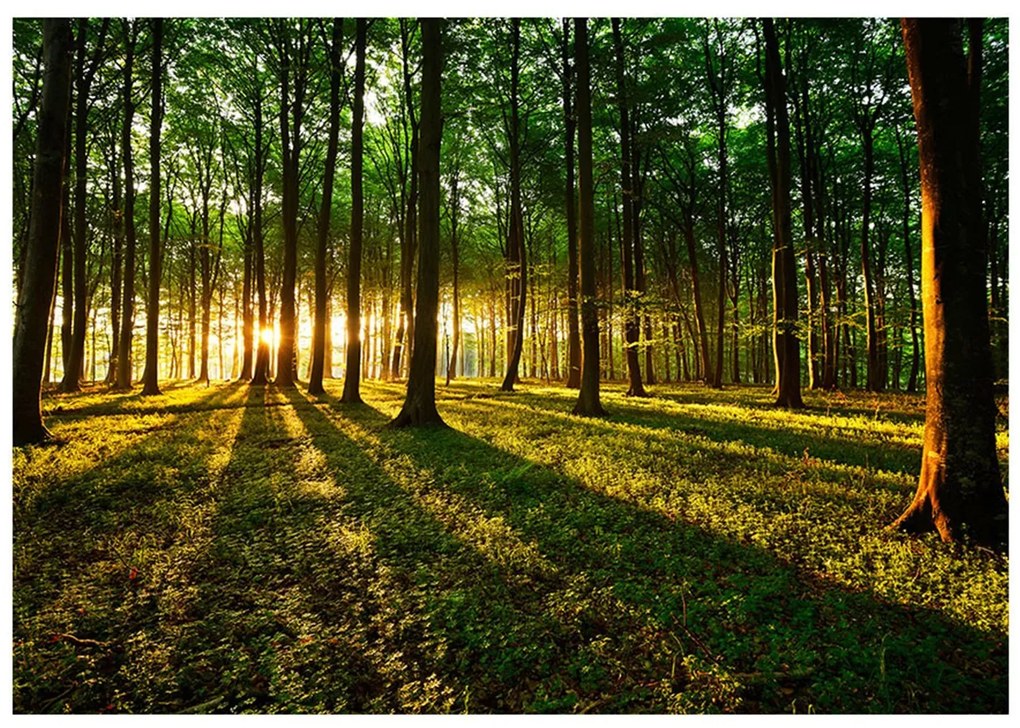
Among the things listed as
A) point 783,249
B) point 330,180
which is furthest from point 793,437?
point 330,180

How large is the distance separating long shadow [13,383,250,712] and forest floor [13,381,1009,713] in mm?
20

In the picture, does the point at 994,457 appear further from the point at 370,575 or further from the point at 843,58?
the point at 843,58

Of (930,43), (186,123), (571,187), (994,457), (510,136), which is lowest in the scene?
(994,457)

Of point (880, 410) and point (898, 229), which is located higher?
point (898, 229)

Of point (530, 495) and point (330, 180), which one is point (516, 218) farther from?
point (530, 495)

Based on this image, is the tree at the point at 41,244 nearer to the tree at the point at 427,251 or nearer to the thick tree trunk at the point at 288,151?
the tree at the point at 427,251

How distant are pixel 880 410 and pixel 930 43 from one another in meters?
10.5

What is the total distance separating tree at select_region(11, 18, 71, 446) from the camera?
764 centimetres

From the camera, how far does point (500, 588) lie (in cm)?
329

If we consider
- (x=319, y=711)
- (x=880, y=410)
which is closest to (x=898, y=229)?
(x=880, y=410)

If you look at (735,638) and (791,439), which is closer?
(735,638)

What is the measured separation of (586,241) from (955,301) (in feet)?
28.0

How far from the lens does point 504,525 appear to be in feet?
14.8

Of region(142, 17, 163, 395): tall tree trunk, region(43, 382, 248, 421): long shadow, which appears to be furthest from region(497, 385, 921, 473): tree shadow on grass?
region(142, 17, 163, 395): tall tree trunk
